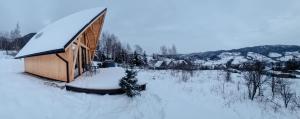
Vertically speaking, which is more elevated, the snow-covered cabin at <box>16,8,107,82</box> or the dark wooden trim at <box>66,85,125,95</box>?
the snow-covered cabin at <box>16,8,107,82</box>

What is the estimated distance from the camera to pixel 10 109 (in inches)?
241

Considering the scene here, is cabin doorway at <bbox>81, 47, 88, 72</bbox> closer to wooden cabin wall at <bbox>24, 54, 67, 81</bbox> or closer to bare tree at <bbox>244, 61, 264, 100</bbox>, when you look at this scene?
wooden cabin wall at <bbox>24, 54, 67, 81</bbox>

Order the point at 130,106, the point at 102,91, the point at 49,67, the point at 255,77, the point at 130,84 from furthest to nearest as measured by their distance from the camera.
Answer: the point at 49,67 < the point at 255,77 < the point at 102,91 < the point at 130,84 < the point at 130,106

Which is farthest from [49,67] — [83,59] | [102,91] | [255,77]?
[255,77]

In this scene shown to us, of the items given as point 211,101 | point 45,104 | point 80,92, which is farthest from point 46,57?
point 211,101

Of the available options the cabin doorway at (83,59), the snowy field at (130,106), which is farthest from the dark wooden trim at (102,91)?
the cabin doorway at (83,59)

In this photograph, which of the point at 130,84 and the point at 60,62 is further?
the point at 60,62

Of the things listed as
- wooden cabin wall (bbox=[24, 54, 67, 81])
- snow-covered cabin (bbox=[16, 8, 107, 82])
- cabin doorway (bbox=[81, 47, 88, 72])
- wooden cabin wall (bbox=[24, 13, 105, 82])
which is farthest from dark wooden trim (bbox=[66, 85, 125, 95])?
cabin doorway (bbox=[81, 47, 88, 72])

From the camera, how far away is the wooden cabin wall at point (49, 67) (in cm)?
1105

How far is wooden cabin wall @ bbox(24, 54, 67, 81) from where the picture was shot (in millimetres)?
11055

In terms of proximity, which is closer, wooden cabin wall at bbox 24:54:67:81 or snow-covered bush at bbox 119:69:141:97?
snow-covered bush at bbox 119:69:141:97

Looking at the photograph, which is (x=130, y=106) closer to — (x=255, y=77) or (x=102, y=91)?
(x=102, y=91)

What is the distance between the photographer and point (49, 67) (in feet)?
39.5

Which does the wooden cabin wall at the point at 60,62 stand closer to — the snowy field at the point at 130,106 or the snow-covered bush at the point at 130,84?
the snowy field at the point at 130,106
